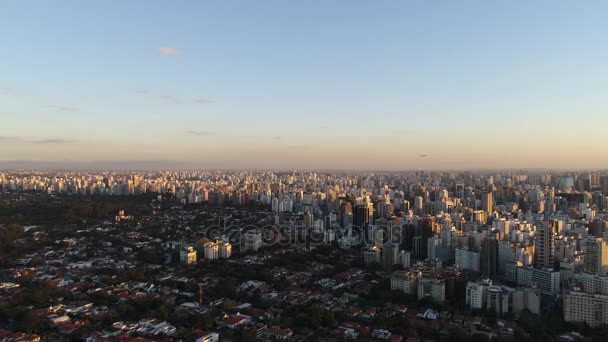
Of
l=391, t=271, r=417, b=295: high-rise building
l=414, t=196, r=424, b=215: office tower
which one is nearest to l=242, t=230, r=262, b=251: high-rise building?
l=391, t=271, r=417, b=295: high-rise building

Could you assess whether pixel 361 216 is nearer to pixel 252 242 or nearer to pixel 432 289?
pixel 252 242

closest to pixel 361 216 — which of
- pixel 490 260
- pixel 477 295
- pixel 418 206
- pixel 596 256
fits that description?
pixel 418 206

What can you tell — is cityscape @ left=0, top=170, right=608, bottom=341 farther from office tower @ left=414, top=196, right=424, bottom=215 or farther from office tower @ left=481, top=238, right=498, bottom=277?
office tower @ left=414, top=196, right=424, bottom=215

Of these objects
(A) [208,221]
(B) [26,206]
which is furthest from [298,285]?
(B) [26,206]

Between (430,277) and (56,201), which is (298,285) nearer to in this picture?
(430,277)

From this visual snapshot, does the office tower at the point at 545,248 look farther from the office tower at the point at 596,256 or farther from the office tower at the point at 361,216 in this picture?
the office tower at the point at 361,216
